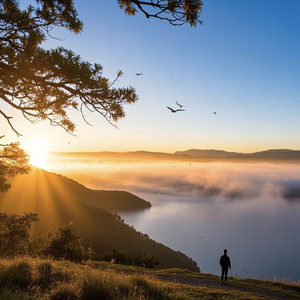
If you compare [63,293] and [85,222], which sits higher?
[63,293]

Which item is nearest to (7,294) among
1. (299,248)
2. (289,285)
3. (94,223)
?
(289,285)

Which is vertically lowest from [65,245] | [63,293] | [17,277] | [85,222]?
[85,222]

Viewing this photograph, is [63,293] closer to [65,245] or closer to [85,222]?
[65,245]

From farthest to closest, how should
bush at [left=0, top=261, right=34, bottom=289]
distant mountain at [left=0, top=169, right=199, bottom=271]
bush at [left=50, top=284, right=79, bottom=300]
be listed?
1. distant mountain at [left=0, top=169, right=199, bottom=271]
2. bush at [left=0, top=261, right=34, bottom=289]
3. bush at [left=50, top=284, right=79, bottom=300]

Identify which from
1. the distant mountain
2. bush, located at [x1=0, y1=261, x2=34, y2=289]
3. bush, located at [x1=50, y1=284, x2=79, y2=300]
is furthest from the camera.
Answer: the distant mountain

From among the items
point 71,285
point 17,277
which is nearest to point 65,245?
point 17,277

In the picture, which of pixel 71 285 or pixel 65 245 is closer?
pixel 71 285

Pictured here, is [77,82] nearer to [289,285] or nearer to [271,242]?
[289,285]

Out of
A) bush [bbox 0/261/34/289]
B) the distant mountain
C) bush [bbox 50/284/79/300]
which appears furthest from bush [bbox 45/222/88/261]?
the distant mountain

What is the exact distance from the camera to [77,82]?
535 centimetres

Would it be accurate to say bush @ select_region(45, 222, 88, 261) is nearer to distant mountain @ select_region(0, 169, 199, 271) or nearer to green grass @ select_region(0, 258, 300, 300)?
green grass @ select_region(0, 258, 300, 300)

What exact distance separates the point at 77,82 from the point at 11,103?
205 centimetres

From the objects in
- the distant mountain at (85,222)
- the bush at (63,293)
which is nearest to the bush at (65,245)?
the bush at (63,293)

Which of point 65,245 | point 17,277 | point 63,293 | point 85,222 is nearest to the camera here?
point 63,293
